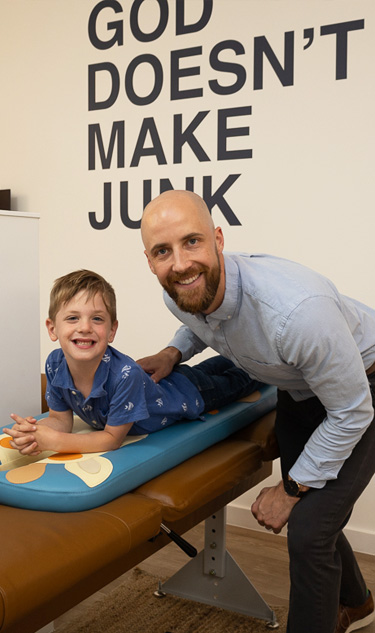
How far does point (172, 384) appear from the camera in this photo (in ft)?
5.99

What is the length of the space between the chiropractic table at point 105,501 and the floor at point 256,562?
620mm

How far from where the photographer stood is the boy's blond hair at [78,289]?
5.10 ft

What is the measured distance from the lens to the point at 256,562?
8.38 feet

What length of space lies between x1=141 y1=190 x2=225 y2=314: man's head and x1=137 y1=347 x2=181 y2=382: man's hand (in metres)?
0.40

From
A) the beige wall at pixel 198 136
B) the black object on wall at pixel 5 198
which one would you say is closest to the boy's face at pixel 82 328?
the beige wall at pixel 198 136

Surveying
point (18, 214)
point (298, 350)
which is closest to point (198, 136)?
point (18, 214)

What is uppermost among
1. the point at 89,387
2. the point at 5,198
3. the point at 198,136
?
the point at 198,136

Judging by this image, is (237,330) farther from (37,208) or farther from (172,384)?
(37,208)

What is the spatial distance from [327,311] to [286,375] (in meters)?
0.25

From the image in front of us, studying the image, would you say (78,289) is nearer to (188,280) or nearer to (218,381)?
(188,280)

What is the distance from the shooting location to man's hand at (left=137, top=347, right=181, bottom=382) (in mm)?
1849

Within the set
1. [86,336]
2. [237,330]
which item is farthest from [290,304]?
[86,336]

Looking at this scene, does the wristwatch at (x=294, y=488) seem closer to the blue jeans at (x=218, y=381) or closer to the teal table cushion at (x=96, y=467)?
the teal table cushion at (x=96, y=467)

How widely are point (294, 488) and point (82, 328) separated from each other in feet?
1.96
